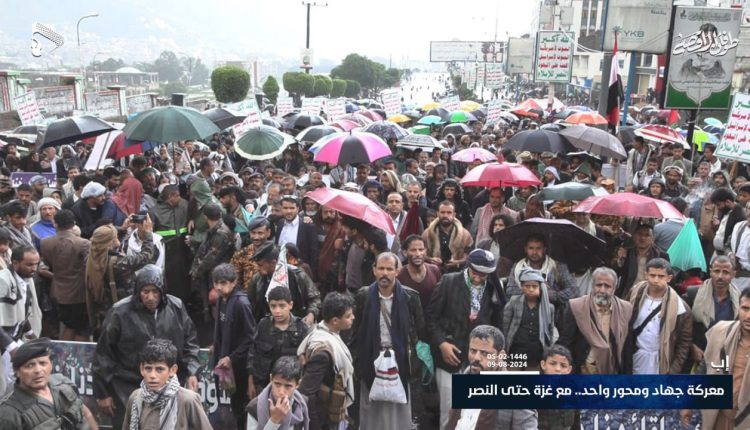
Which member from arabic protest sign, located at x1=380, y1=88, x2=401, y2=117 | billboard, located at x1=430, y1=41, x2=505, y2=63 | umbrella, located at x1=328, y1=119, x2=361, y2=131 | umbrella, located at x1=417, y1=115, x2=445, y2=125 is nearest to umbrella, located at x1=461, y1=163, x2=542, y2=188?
umbrella, located at x1=328, y1=119, x2=361, y2=131

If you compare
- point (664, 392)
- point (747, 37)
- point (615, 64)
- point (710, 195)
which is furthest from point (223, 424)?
point (747, 37)

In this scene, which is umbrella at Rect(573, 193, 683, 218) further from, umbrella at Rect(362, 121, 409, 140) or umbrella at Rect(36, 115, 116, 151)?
umbrella at Rect(362, 121, 409, 140)

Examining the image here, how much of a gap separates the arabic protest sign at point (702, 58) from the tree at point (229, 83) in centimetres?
2082

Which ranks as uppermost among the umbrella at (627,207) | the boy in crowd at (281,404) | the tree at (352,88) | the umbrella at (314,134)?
the umbrella at (627,207)

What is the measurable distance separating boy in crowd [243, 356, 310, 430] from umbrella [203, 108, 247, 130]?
886 centimetres

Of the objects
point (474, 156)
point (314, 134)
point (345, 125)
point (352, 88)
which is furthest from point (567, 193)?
point (352, 88)

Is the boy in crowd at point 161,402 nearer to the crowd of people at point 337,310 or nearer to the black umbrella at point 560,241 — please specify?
the crowd of people at point 337,310

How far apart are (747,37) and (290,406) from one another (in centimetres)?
2334

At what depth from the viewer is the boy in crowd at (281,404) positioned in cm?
Answer: 352

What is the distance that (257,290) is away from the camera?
4.98 metres

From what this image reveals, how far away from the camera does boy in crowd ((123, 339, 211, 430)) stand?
11.6 ft

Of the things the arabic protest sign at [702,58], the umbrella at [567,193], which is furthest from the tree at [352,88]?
the umbrella at [567,193]

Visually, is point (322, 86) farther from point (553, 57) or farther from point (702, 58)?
point (702, 58)

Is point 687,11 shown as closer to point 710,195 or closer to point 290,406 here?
point 710,195
